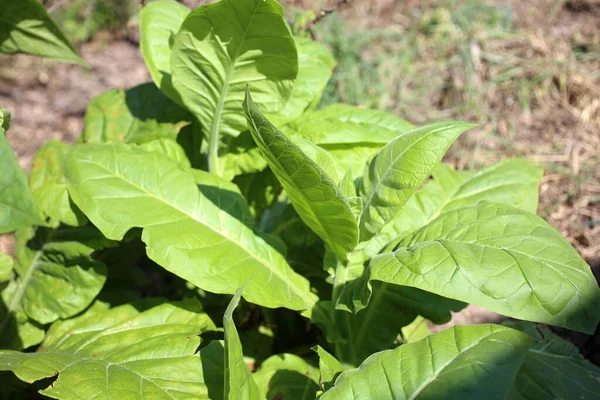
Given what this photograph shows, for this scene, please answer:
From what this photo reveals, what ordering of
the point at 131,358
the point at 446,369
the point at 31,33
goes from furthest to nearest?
the point at 31,33, the point at 131,358, the point at 446,369

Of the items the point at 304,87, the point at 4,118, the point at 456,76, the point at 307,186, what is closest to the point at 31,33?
the point at 4,118

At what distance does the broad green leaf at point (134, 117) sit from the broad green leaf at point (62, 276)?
394 mm

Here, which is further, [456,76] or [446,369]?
[456,76]

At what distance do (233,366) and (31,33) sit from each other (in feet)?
4.46

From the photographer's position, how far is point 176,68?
1.81 m

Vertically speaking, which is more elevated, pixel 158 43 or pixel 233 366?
pixel 158 43

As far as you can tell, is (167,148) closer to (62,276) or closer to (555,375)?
(62,276)

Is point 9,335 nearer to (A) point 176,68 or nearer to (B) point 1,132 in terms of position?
(B) point 1,132

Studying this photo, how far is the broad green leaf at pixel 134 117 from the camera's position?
84.6 inches

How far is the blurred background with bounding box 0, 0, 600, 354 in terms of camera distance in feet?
10.2

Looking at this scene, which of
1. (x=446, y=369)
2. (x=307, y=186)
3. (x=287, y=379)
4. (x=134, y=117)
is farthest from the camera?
(x=134, y=117)

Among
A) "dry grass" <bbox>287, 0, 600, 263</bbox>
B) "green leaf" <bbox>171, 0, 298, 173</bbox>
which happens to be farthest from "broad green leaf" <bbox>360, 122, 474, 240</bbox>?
"dry grass" <bbox>287, 0, 600, 263</bbox>

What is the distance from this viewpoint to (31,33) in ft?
6.47

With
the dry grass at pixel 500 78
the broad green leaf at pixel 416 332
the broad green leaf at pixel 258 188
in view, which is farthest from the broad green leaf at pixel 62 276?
the dry grass at pixel 500 78
